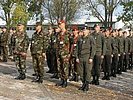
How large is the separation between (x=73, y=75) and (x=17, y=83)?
2.31 metres

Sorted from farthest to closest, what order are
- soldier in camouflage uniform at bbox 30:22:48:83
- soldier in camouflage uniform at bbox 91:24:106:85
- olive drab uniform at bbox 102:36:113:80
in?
1. olive drab uniform at bbox 102:36:113:80
2. soldier in camouflage uniform at bbox 91:24:106:85
3. soldier in camouflage uniform at bbox 30:22:48:83

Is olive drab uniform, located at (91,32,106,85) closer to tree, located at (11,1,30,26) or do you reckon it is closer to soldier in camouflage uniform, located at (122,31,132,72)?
soldier in camouflage uniform, located at (122,31,132,72)

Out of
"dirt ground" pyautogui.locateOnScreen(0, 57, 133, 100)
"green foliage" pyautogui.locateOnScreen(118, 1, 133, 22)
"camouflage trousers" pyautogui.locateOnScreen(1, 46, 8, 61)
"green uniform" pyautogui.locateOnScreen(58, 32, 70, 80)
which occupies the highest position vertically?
"green foliage" pyautogui.locateOnScreen(118, 1, 133, 22)

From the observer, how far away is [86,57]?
11.6m

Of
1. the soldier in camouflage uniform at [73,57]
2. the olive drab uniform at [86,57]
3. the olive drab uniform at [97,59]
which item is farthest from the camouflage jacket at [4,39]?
the olive drab uniform at [86,57]

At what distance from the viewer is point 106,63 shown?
14.9 meters

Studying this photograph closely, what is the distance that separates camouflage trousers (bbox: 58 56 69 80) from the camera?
12.0 m

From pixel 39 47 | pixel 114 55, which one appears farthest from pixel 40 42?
pixel 114 55

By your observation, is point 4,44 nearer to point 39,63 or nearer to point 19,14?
point 19,14

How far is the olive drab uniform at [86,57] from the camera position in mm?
11594

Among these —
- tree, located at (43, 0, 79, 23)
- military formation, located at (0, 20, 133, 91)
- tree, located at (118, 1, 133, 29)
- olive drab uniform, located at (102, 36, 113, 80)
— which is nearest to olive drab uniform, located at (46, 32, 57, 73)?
military formation, located at (0, 20, 133, 91)

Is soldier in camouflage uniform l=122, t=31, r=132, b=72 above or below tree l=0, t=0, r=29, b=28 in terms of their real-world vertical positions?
below

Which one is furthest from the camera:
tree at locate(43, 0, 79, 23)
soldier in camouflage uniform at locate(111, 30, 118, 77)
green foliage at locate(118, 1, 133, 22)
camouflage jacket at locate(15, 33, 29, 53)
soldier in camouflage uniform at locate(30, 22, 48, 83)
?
tree at locate(43, 0, 79, 23)

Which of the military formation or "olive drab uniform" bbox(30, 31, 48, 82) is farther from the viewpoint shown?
"olive drab uniform" bbox(30, 31, 48, 82)
